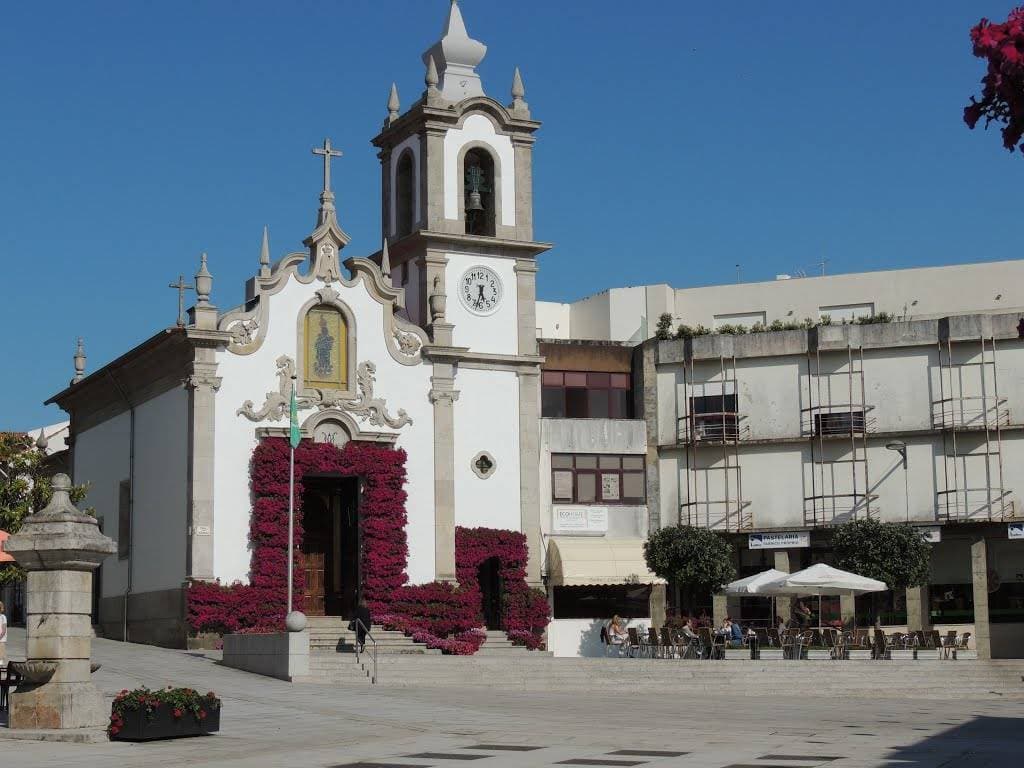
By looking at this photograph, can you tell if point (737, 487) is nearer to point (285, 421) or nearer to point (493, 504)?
point (493, 504)

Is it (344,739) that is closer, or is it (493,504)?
(344,739)

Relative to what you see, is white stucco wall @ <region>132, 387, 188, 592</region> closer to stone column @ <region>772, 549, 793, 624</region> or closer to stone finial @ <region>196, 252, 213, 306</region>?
stone finial @ <region>196, 252, 213, 306</region>

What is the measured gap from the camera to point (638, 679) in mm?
35750

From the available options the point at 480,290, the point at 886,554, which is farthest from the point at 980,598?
the point at 480,290

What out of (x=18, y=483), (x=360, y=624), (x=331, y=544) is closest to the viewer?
(x=18, y=483)

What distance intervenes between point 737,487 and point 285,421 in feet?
54.2

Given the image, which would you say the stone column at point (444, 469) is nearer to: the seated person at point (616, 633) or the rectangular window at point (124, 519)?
the seated person at point (616, 633)

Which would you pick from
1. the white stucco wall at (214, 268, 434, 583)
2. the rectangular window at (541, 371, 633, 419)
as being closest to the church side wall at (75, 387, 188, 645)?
the white stucco wall at (214, 268, 434, 583)

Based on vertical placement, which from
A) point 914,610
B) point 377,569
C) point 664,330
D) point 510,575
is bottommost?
point 914,610

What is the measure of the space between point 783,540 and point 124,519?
20.4 meters

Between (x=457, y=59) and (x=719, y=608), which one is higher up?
(x=457, y=59)

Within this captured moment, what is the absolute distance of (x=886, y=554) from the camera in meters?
47.2

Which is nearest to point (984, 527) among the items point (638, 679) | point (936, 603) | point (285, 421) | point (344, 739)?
point (936, 603)

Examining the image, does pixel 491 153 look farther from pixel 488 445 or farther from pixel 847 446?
pixel 847 446
